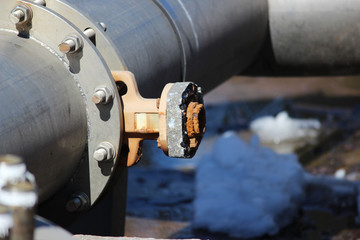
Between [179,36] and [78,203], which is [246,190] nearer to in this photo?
[179,36]

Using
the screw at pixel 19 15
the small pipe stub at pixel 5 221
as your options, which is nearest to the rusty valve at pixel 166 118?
the screw at pixel 19 15

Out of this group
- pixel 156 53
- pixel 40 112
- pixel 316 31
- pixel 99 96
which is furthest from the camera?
pixel 316 31

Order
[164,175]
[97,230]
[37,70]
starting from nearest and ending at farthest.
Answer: [37,70] → [97,230] → [164,175]

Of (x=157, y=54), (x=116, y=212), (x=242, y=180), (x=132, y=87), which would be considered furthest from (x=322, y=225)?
(x=132, y=87)

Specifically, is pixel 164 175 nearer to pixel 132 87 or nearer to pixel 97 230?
pixel 97 230

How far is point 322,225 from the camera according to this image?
10.2 ft

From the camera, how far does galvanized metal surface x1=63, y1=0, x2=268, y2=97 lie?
4.80 ft

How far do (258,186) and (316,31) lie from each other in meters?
1.13

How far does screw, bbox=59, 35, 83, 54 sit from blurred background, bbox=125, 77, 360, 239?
182cm

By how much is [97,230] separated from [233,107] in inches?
→ 139

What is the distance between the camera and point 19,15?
1.27 metres

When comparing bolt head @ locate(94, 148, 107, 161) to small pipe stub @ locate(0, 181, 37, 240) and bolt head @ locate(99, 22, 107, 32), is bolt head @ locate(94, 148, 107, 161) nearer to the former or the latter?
bolt head @ locate(99, 22, 107, 32)

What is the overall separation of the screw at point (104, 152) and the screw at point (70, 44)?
0.21 m

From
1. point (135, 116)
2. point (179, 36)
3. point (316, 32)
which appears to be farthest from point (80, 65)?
point (316, 32)
